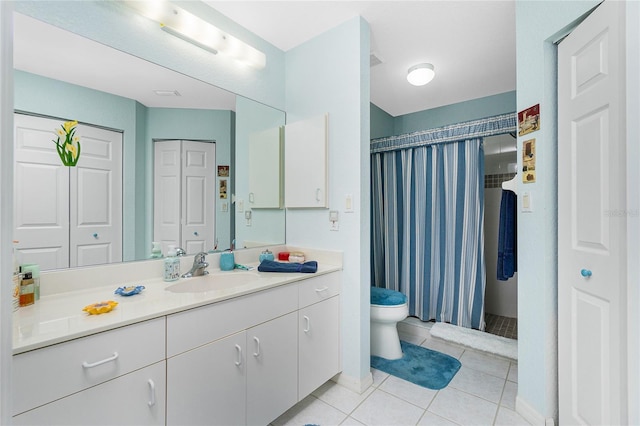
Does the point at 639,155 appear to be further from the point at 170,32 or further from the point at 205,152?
the point at 170,32

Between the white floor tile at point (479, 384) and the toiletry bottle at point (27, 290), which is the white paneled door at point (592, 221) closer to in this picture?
the white floor tile at point (479, 384)

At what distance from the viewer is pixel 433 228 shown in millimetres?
2861

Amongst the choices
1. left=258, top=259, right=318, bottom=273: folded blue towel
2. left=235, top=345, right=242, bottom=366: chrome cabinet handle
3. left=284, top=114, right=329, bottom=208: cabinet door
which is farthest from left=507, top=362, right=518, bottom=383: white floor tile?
left=235, top=345, right=242, bottom=366: chrome cabinet handle

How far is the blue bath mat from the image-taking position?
197 centimetres

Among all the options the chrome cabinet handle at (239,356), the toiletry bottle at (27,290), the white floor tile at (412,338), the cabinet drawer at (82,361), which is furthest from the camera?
the white floor tile at (412,338)

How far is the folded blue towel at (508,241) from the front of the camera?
2.16 metres

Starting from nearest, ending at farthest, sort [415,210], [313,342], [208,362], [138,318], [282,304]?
1. [138,318]
2. [208,362]
3. [282,304]
4. [313,342]
5. [415,210]

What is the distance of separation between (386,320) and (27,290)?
204 cm

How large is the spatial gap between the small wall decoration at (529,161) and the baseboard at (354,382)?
5.11 feet

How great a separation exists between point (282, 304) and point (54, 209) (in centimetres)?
111

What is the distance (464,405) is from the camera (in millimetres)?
1718

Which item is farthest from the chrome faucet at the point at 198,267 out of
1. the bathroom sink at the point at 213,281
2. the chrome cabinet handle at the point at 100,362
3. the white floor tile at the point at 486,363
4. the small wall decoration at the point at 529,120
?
the white floor tile at the point at 486,363

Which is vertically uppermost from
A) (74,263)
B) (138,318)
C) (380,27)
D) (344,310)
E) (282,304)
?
(380,27)

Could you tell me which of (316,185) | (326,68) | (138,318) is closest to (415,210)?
(316,185)
